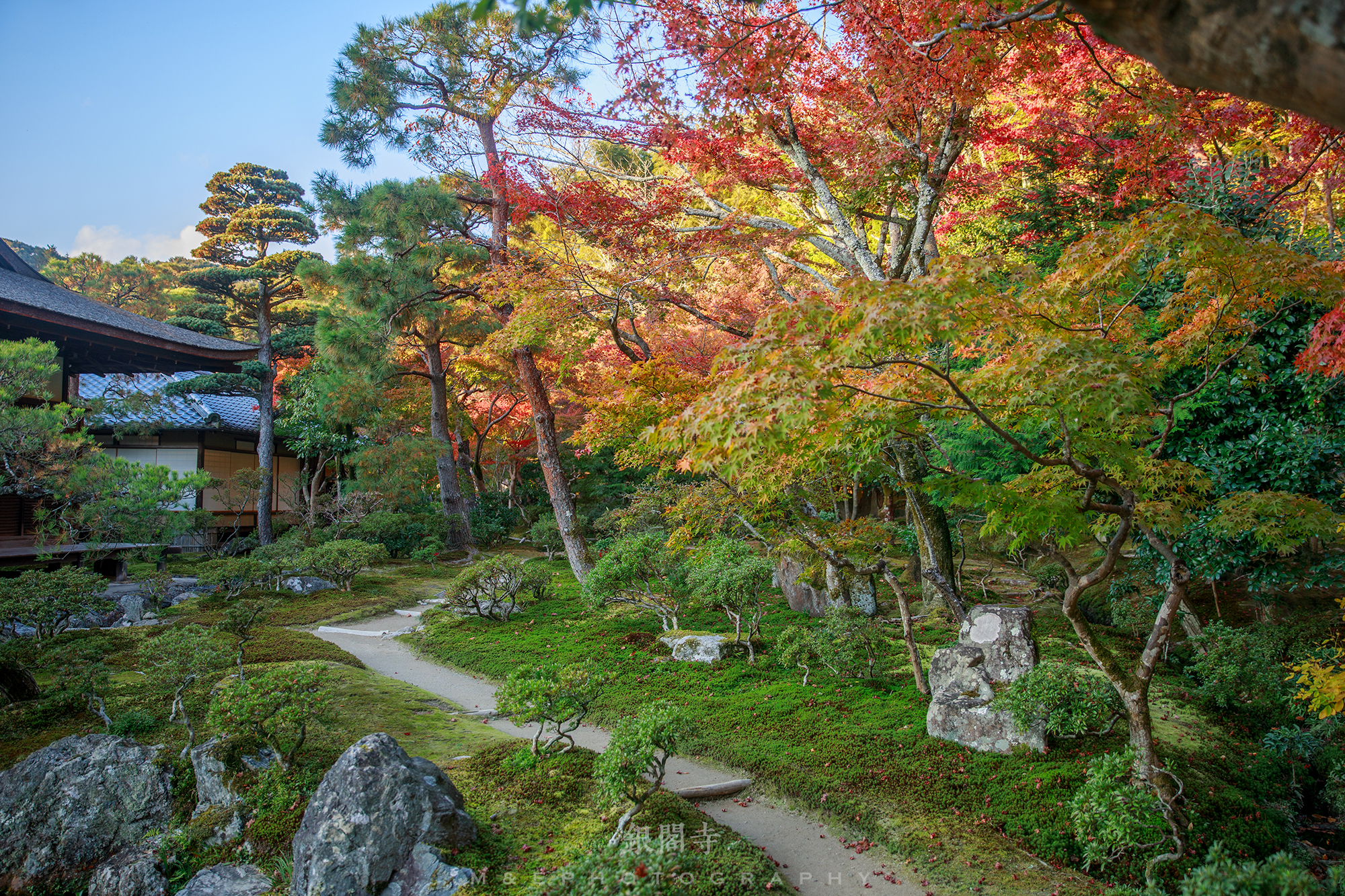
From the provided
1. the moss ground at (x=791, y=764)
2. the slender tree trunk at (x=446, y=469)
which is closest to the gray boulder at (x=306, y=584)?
the moss ground at (x=791, y=764)

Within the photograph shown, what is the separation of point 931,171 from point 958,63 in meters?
1.46

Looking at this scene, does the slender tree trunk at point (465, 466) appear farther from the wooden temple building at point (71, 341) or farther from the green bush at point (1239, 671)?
the green bush at point (1239, 671)

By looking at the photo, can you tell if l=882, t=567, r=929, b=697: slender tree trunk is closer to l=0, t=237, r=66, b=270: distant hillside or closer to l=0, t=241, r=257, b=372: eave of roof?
l=0, t=241, r=257, b=372: eave of roof

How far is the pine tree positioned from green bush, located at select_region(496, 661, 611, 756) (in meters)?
12.9

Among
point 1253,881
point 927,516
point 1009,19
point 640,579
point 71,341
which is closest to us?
point 1253,881

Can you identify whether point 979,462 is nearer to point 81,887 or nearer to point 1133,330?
point 1133,330

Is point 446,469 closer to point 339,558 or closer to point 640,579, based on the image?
point 339,558

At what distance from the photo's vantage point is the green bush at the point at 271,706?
172 inches

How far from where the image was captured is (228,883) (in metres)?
3.95

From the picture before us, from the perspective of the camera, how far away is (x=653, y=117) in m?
8.05

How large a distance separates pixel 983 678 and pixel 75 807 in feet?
21.8

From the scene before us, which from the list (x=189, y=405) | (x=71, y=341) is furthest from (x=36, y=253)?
(x=71, y=341)

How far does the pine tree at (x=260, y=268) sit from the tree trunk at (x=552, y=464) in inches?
285

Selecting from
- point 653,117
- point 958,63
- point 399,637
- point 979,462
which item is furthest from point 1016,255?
point 399,637
